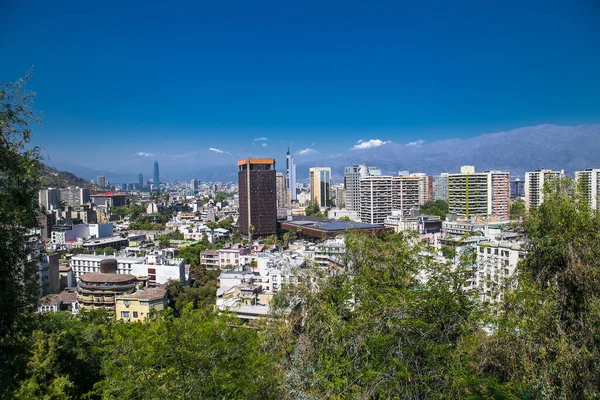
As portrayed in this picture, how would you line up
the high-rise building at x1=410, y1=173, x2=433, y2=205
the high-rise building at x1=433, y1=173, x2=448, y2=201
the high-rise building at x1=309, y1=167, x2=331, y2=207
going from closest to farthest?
the high-rise building at x1=410, y1=173, x2=433, y2=205, the high-rise building at x1=433, y1=173, x2=448, y2=201, the high-rise building at x1=309, y1=167, x2=331, y2=207

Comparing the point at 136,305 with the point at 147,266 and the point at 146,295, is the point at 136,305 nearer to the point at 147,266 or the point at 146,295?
the point at 146,295

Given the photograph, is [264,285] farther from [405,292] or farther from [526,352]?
[526,352]

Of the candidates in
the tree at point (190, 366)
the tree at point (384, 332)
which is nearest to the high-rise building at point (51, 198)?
the tree at point (384, 332)

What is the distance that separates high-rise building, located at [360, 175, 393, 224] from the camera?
33406 millimetres

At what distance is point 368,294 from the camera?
516 centimetres

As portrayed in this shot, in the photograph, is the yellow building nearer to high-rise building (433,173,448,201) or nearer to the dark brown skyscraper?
the dark brown skyscraper

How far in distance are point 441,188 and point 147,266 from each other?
4185 cm

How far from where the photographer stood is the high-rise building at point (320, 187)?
57322mm

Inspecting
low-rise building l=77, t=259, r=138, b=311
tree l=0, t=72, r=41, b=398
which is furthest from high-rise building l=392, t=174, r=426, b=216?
tree l=0, t=72, r=41, b=398

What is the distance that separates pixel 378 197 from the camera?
33.5 metres

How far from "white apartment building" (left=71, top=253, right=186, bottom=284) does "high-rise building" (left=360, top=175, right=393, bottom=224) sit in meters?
18.9

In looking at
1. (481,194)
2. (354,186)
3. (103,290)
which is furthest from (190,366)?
(354,186)

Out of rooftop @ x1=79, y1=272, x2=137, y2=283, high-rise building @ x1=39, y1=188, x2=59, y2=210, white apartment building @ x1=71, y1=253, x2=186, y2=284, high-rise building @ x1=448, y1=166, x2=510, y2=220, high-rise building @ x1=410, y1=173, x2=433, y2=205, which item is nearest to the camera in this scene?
rooftop @ x1=79, y1=272, x2=137, y2=283

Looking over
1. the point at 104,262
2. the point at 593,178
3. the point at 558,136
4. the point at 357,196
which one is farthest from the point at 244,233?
the point at 558,136
